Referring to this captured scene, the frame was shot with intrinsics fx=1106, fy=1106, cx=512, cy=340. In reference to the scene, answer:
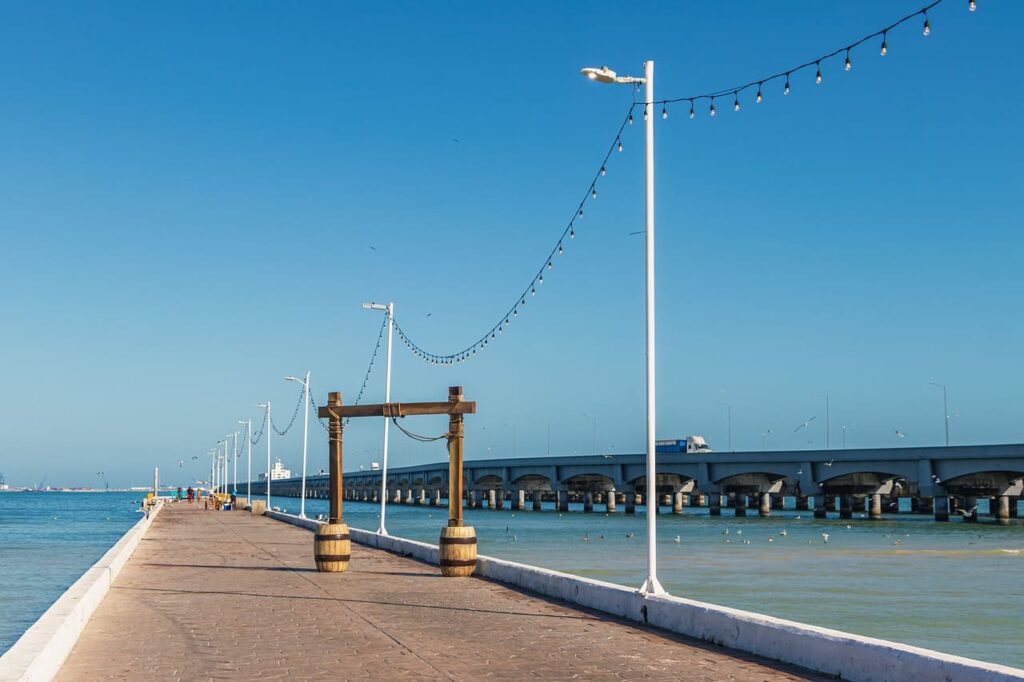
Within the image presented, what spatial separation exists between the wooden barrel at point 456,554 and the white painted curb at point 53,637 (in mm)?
6829

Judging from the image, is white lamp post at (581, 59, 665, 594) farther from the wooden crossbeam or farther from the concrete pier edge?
the wooden crossbeam

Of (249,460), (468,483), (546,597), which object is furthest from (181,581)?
(468,483)

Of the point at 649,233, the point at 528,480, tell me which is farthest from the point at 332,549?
the point at 528,480

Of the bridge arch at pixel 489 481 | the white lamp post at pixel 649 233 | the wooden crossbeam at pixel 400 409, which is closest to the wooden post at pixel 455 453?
the wooden crossbeam at pixel 400 409

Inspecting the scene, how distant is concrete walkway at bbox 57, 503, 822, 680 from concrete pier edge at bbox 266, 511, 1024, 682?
0.27 m

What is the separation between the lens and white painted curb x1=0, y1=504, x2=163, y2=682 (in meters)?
10.8

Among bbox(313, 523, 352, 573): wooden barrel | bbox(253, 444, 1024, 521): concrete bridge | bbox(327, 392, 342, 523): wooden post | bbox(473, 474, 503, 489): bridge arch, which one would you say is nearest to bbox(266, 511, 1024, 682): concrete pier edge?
bbox(313, 523, 352, 573): wooden barrel

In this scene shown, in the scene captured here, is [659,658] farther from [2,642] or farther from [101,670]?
[2,642]

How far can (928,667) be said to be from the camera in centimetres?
1036

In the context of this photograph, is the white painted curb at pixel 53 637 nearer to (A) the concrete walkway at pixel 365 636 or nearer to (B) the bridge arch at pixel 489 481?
(A) the concrete walkway at pixel 365 636

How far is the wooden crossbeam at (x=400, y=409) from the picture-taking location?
24109 mm

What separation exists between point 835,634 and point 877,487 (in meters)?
114

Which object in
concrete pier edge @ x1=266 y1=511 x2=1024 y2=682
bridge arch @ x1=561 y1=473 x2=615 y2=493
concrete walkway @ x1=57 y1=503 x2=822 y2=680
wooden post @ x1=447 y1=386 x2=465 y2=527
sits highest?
wooden post @ x1=447 y1=386 x2=465 y2=527

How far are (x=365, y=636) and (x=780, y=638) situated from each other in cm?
543
